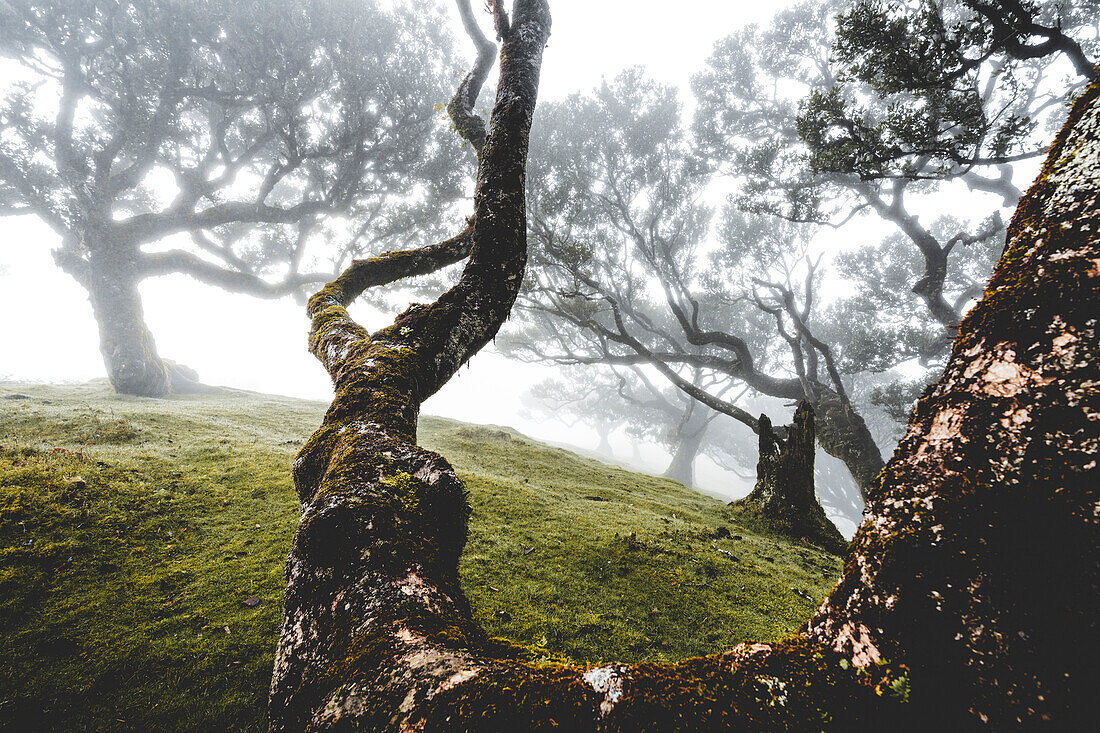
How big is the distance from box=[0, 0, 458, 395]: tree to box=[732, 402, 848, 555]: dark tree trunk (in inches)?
644

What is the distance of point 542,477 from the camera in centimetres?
873

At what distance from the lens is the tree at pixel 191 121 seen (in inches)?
573

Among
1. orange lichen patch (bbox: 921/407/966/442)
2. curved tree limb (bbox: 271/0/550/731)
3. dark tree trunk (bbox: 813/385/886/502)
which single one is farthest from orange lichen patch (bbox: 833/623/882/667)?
dark tree trunk (bbox: 813/385/886/502)

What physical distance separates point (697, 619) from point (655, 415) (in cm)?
3015

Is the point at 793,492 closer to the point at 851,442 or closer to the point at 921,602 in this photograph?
the point at 851,442

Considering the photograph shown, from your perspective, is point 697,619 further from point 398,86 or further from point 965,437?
point 398,86

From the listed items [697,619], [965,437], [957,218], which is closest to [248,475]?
[697,619]

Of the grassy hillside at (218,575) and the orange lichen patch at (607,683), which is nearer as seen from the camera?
the orange lichen patch at (607,683)

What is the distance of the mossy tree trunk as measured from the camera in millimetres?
714

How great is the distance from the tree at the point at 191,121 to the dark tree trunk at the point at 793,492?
16.4 m

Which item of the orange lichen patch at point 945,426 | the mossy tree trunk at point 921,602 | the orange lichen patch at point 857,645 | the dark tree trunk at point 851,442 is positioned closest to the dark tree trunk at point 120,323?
the mossy tree trunk at point 921,602

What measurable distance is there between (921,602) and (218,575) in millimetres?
4738

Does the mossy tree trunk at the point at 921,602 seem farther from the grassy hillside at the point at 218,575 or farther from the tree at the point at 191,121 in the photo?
the tree at the point at 191,121

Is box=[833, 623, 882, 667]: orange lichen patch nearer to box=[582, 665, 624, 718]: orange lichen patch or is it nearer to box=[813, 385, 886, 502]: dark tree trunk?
box=[582, 665, 624, 718]: orange lichen patch
